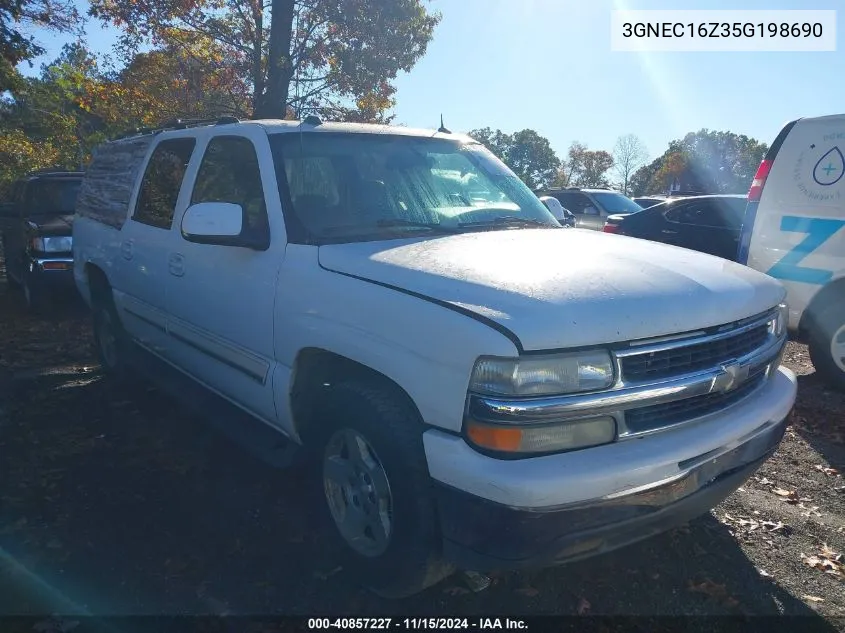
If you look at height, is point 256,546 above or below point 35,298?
below

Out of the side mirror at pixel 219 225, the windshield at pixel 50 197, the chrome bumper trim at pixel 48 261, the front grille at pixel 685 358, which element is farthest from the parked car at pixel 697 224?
the windshield at pixel 50 197

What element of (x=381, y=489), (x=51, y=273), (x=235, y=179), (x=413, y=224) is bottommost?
(x=381, y=489)

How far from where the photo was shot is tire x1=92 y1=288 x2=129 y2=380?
5.33 meters

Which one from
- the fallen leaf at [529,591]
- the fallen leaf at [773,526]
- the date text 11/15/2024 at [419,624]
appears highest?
the fallen leaf at [773,526]

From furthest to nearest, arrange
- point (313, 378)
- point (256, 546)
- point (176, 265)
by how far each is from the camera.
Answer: point (176, 265) < point (256, 546) < point (313, 378)

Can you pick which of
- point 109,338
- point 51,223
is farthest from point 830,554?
point 51,223

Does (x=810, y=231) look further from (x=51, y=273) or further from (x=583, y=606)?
(x=51, y=273)

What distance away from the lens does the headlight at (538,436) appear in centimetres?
214

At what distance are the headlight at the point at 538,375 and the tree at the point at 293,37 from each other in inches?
469

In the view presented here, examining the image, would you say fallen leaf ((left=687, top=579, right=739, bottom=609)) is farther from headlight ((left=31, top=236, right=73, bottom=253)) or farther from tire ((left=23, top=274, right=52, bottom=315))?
tire ((left=23, top=274, right=52, bottom=315))

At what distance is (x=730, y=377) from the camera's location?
8.28 feet

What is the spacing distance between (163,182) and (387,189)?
1.97m

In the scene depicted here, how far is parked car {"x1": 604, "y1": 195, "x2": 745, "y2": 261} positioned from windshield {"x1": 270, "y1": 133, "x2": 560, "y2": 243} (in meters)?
4.45

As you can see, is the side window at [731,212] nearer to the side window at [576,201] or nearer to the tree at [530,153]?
the side window at [576,201]
